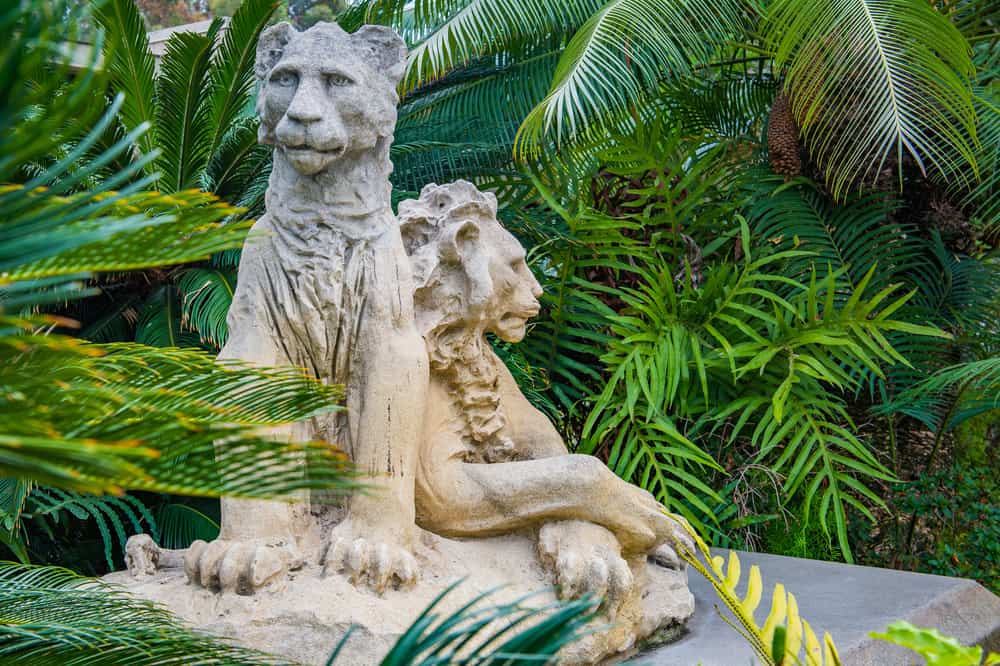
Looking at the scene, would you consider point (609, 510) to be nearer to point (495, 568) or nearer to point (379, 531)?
point (495, 568)

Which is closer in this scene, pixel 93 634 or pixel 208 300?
pixel 93 634

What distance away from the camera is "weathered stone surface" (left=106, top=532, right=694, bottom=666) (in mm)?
2568

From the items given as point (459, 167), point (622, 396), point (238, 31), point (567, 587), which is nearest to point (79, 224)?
point (567, 587)

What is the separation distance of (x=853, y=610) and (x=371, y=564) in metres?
1.79

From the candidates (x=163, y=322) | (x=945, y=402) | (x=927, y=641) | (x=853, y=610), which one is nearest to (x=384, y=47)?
(x=927, y=641)

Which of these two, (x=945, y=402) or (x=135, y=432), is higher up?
(x=135, y=432)

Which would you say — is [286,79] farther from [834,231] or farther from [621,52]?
[834,231]

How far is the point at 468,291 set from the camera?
319 cm

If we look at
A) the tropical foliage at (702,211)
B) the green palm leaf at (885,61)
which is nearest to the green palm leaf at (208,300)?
the tropical foliage at (702,211)

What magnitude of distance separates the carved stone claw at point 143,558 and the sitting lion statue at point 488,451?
28.6 inches

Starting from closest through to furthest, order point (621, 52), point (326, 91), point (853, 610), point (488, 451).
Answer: point (326, 91) < point (488, 451) < point (853, 610) < point (621, 52)

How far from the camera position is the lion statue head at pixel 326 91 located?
2758mm

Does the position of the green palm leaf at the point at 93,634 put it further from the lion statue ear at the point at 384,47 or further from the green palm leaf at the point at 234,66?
the green palm leaf at the point at 234,66

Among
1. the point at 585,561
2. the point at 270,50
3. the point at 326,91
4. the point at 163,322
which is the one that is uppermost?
the point at 270,50
